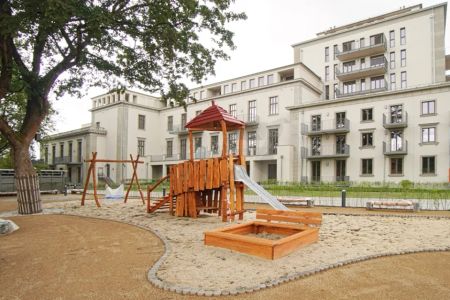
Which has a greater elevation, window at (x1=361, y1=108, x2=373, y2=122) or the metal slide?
window at (x1=361, y1=108, x2=373, y2=122)

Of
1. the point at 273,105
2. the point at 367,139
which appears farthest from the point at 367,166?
the point at 273,105

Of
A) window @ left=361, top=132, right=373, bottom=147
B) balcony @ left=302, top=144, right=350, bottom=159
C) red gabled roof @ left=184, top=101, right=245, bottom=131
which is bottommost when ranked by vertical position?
balcony @ left=302, top=144, right=350, bottom=159

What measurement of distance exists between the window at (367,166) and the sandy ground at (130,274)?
27.2m

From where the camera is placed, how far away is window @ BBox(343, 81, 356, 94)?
140 feet

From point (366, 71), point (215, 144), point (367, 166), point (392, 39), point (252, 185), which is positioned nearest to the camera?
point (252, 185)

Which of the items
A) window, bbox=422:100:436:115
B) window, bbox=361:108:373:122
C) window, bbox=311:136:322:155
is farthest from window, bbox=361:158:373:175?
window, bbox=422:100:436:115

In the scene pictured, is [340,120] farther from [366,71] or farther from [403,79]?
[403,79]

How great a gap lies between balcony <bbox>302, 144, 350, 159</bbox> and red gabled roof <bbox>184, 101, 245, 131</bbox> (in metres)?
23.0

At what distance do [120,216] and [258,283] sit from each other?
950 cm

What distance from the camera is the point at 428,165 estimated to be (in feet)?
97.0

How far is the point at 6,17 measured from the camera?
9312 mm

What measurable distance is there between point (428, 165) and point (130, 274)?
3130 centimetres

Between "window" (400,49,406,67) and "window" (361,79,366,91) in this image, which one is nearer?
"window" (400,49,406,67)

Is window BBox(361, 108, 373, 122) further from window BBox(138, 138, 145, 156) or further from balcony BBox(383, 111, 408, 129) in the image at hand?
window BBox(138, 138, 145, 156)
